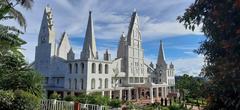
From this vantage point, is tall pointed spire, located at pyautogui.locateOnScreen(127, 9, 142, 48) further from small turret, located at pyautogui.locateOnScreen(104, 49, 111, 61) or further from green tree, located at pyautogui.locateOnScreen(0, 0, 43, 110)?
green tree, located at pyautogui.locateOnScreen(0, 0, 43, 110)

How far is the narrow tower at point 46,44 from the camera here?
39.6m

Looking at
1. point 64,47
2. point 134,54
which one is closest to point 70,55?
point 64,47

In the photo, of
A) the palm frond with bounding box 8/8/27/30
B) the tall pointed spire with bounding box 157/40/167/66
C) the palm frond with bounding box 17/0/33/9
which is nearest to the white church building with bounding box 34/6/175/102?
the tall pointed spire with bounding box 157/40/167/66

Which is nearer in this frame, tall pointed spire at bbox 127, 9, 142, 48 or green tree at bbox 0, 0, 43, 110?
green tree at bbox 0, 0, 43, 110

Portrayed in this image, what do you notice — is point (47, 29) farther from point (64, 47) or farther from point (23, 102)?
point (23, 102)

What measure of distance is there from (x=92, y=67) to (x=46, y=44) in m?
7.92

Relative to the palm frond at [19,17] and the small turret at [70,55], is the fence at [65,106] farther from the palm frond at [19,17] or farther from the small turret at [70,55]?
the small turret at [70,55]

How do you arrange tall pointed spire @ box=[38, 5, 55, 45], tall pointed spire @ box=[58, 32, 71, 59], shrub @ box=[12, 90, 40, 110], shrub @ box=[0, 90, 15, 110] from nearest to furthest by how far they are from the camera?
shrub @ box=[12, 90, 40, 110] → shrub @ box=[0, 90, 15, 110] → tall pointed spire @ box=[38, 5, 55, 45] → tall pointed spire @ box=[58, 32, 71, 59]

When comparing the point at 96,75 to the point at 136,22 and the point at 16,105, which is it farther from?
the point at 16,105

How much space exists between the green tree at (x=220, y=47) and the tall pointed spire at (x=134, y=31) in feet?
132

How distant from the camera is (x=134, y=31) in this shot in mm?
45844

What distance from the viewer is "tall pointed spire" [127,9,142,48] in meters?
44.8

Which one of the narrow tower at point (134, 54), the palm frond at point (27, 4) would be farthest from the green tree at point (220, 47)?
the narrow tower at point (134, 54)

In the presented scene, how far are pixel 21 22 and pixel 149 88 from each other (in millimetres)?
34788
